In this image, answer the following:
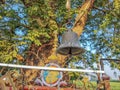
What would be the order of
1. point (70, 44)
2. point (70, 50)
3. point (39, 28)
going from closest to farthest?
1. point (70, 44)
2. point (70, 50)
3. point (39, 28)

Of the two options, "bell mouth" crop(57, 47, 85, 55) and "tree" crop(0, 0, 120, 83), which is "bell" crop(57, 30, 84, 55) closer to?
"bell mouth" crop(57, 47, 85, 55)

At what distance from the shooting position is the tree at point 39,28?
6.59m

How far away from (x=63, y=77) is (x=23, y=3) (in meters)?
2.67

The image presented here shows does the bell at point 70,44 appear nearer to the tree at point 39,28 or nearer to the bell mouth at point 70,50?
the bell mouth at point 70,50

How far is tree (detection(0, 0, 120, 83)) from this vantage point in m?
6.59

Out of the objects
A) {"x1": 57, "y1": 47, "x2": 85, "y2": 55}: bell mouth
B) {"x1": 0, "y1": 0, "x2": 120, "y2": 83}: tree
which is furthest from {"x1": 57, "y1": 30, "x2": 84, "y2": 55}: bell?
{"x1": 0, "y1": 0, "x2": 120, "y2": 83}: tree

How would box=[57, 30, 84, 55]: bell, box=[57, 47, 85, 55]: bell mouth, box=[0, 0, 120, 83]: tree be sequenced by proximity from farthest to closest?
box=[0, 0, 120, 83]: tree
box=[57, 47, 85, 55]: bell mouth
box=[57, 30, 84, 55]: bell

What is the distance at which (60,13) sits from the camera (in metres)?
6.79

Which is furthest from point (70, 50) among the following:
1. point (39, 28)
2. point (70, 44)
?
point (39, 28)

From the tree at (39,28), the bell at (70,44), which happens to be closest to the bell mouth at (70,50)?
the bell at (70,44)

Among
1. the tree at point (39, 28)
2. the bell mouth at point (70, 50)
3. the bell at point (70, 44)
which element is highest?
the tree at point (39, 28)

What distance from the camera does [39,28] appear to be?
6.75m

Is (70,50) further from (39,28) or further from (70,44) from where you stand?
(39,28)

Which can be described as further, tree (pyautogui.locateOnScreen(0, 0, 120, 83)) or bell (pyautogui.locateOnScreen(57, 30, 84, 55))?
tree (pyautogui.locateOnScreen(0, 0, 120, 83))
